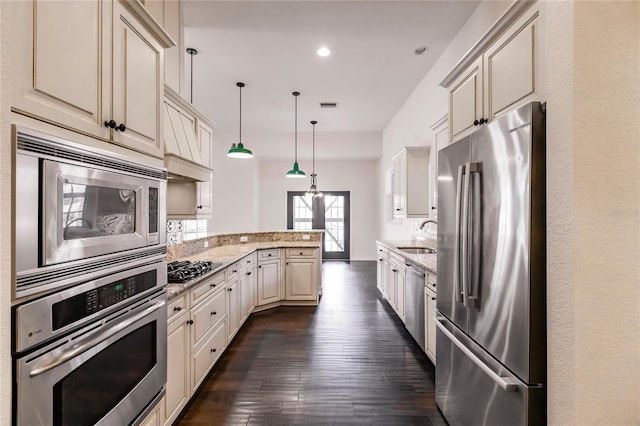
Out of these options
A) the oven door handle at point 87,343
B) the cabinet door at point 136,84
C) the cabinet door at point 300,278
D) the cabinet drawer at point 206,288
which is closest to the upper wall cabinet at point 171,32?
the cabinet door at point 136,84

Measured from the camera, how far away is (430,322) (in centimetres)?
273

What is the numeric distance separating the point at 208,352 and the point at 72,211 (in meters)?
1.91

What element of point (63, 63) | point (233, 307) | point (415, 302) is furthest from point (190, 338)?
point (415, 302)

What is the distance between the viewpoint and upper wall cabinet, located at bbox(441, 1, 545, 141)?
1.46 meters

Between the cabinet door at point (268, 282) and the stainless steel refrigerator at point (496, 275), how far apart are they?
9.37 ft

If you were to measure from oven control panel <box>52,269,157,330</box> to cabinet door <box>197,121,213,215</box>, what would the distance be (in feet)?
6.21

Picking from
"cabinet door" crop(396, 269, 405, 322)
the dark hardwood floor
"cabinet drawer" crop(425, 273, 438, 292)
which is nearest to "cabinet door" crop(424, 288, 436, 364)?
"cabinet drawer" crop(425, 273, 438, 292)

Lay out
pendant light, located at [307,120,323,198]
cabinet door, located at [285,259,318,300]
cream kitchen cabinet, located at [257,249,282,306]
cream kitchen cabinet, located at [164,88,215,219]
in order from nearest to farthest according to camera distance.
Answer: cream kitchen cabinet, located at [164,88,215,219] < cream kitchen cabinet, located at [257,249,282,306] < cabinet door, located at [285,259,318,300] < pendant light, located at [307,120,323,198]

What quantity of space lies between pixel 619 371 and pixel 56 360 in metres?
1.95

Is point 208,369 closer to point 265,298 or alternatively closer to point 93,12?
point 265,298

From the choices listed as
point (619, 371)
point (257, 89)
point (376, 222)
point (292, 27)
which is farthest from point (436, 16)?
point (376, 222)

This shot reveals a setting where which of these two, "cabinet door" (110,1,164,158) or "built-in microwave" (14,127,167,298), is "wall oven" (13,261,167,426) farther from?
"cabinet door" (110,1,164,158)

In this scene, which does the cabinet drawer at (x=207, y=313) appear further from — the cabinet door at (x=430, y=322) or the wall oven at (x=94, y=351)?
the cabinet door at (x=430, y=322)

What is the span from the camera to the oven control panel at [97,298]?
100cm
